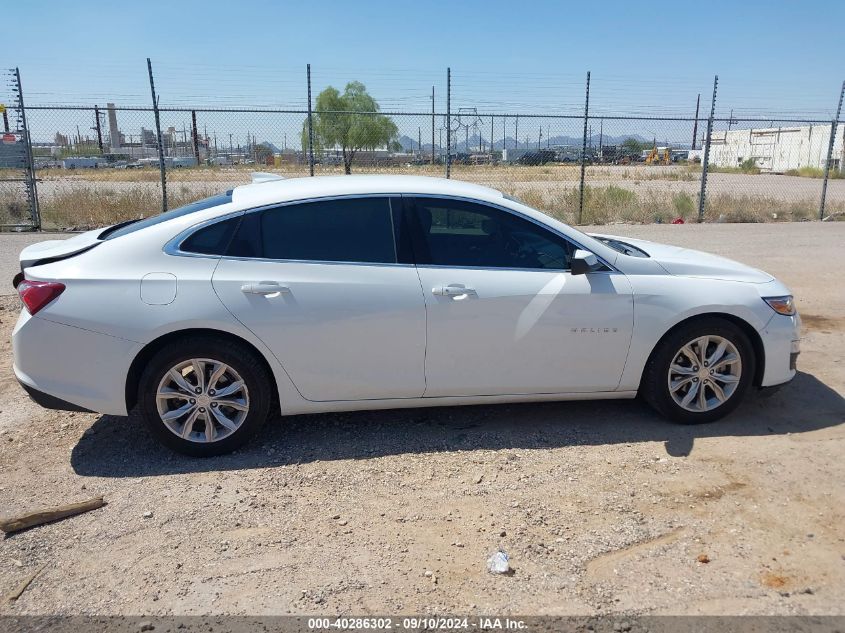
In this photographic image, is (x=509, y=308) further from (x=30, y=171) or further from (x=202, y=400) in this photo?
(x=30, y=171)

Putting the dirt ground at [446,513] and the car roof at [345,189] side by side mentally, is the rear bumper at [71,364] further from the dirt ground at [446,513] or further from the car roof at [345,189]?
the car roof at [345,189]

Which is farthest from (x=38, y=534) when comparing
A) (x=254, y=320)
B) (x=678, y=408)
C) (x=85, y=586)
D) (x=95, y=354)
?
(x=678, y=408)

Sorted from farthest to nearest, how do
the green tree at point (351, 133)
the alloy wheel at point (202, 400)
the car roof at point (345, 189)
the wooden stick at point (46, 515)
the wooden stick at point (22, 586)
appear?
the green tree at point (351, 133), the car roof at point (345, 189), the alloy wheel at point (202, 400), the wooden stick at point (46, 515), the wooden stick at point (22, 586)

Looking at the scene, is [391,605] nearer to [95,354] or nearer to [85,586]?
[85,586]

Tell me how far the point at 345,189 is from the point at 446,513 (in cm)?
202

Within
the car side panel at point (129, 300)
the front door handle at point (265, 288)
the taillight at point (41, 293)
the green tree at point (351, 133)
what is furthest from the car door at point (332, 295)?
the green tree at point (351, 133)

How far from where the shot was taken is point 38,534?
3396 millimetres

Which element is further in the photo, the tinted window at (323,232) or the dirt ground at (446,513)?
the tinted window at (323,232)

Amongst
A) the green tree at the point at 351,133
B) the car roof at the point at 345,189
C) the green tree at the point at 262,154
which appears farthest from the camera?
the green tree at the point at 262,154

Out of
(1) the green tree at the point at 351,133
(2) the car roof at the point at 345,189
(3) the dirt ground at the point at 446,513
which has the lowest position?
(3) the dirt ground at the point at 446,513

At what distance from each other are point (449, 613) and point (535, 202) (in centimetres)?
1517

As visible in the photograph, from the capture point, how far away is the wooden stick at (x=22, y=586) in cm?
291

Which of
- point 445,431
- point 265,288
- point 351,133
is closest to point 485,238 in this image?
point 445,431

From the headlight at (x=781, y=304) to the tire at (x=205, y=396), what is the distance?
3.23 meters
